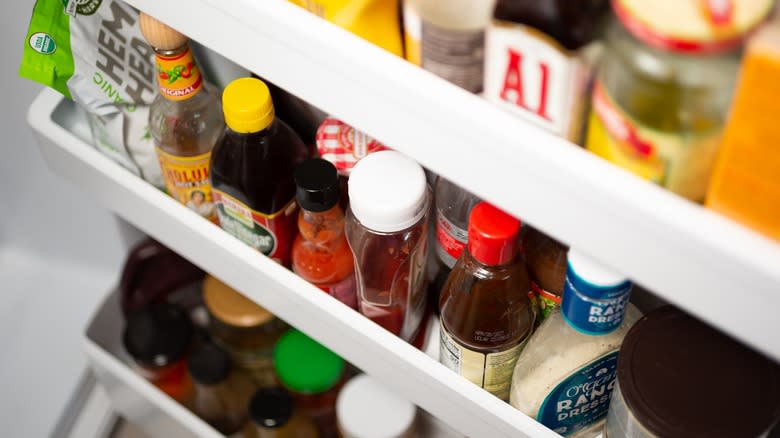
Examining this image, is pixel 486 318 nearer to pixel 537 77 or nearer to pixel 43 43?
pixel 537 77

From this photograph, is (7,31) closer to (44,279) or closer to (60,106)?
(60,106)

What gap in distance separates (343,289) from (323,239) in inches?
2.5

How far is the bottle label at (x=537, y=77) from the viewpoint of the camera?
0.47 meters

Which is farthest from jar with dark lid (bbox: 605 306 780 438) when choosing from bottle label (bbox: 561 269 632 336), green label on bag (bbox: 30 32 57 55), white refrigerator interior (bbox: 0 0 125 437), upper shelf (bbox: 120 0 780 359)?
white refrigerator interior (bbox: 0 0 125 437)

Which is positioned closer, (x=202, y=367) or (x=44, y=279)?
(x=202, y=367)

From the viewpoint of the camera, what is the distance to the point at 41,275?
1.50 metres

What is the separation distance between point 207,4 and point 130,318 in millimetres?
749

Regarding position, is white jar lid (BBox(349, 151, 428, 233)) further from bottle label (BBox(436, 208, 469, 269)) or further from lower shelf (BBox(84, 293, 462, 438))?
lower shelf (BBox(84, 293, 462, 438))

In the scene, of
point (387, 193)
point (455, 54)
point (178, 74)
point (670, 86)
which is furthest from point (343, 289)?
point (670, 86)

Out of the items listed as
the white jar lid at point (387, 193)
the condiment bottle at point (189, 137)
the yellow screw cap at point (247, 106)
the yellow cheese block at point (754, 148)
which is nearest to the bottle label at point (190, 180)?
the condiment bottle at point (189, 137)

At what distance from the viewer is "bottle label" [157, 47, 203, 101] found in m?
0.81

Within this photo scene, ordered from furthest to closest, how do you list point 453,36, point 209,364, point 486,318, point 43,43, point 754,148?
point 209,364
point 43,43
point 486,318
point 453,36
point 754,148

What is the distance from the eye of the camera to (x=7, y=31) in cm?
121

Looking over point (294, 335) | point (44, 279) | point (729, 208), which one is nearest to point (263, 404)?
point (294, 335)
